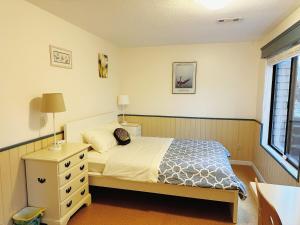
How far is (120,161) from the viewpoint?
274 centimetres

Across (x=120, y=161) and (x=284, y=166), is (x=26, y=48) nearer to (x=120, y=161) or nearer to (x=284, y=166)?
(x=120, y=161)

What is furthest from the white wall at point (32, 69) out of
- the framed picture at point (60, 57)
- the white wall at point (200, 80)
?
the white wall at point (200, 80)

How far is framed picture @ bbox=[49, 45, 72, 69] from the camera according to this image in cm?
271

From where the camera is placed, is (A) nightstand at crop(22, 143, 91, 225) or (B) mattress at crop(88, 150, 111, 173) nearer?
(A) nightstand at crop(22, 143, 91, 225)

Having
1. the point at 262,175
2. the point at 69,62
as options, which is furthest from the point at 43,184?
the point at 262,175

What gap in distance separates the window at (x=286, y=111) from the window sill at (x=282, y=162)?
50 millimetres

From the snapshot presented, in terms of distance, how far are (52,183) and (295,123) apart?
298cm

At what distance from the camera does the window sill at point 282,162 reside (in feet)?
7.88

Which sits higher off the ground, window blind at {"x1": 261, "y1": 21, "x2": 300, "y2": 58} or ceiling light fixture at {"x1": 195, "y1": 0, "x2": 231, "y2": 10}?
ceiling light fixture at {"x1": 195, "y1": 0, "x2": 231, "y2": 10}

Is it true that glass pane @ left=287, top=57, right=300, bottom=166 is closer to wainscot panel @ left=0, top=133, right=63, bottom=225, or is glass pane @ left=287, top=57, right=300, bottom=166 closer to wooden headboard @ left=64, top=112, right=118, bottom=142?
wooden headboard @ left=64, top=112, right=118, bottom=142

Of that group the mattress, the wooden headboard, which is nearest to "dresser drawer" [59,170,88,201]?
the mattress

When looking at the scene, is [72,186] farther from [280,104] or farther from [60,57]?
[280,104]

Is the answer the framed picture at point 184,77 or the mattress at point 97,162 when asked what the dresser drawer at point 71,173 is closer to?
the mattress at point 97,162

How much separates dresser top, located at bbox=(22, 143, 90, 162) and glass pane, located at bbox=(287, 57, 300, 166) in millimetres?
2638
